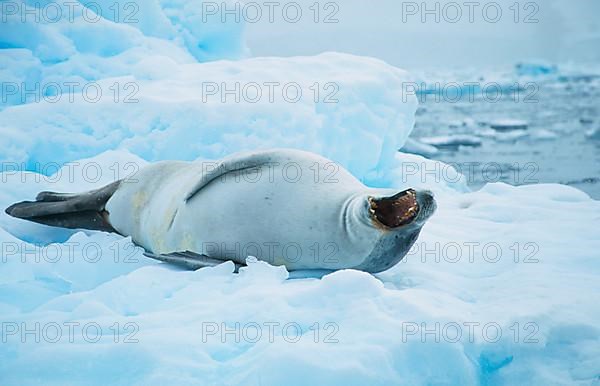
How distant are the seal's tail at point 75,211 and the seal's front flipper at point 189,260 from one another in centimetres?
85

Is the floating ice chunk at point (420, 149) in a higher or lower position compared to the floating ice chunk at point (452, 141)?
higher

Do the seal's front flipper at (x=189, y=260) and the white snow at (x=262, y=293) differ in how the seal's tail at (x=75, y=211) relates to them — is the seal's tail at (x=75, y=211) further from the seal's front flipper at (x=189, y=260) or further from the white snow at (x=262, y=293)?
the seal's front flipper at (x=189, y=260)

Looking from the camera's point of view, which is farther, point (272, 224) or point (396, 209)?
point (272, 224)

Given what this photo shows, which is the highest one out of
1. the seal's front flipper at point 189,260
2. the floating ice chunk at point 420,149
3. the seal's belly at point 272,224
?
the seal's belly at point 272,224

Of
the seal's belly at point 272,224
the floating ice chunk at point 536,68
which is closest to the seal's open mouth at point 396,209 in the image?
→ the seal's belly at point 272,224

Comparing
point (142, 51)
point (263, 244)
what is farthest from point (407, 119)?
point (263, 244)

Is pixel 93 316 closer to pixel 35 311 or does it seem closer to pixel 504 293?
pixel 35 311

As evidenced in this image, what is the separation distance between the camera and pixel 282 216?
288cm

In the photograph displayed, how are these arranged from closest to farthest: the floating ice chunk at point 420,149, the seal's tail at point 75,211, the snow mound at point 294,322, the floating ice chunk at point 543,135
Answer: the snow mound at point 294,322 → the seal's tail at point 75,211 → the floating ice chunk at point 420,149 → the floating ice chunk at point 543,135

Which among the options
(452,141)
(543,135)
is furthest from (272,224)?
(543,135)

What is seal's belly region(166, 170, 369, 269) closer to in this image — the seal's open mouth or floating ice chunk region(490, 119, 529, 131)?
the seal's open mouth

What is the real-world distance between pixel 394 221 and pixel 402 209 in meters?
0.07

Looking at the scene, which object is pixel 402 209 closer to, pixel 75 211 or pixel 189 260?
pixel 189 260

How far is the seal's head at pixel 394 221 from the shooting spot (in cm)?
256
